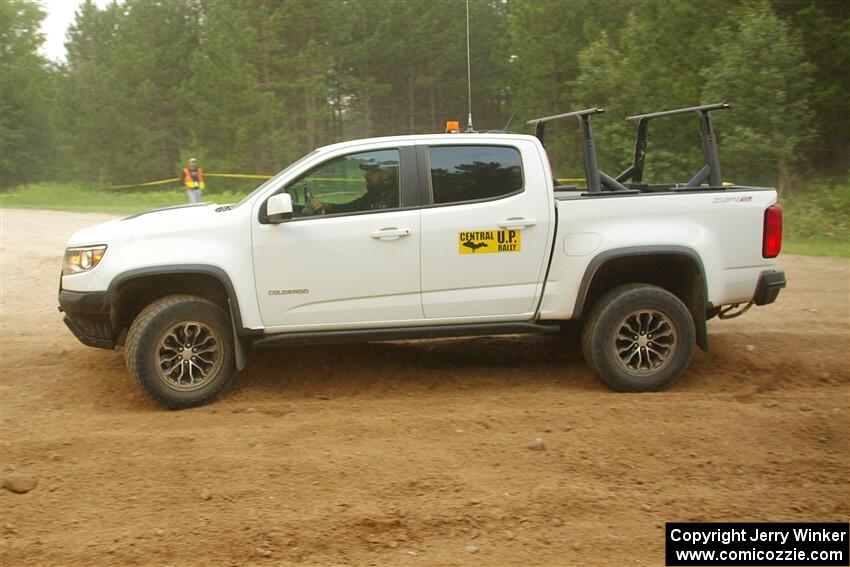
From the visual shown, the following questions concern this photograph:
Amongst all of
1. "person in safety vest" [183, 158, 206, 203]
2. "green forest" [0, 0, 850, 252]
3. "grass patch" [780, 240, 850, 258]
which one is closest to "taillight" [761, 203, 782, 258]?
"grass patch" [780, 240, 850, 258]

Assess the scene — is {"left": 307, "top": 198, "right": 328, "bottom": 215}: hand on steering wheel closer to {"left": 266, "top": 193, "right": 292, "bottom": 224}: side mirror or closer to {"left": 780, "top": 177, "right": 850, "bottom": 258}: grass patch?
{"left": 266, "top": 193, "right": 292, "bottom": 224}: side mirror

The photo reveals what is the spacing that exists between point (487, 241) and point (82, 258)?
9.72 feet

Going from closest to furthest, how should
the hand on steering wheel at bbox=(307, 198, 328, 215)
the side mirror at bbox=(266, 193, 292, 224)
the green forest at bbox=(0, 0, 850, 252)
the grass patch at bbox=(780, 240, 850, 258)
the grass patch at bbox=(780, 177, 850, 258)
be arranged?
the side mirror at bbox=(266, 193, 292, 224)
the hand on steering wheel at bbox=(307, 198, 328, 215)
the grass patch at bbox=(780, 240, 850, 258)
the grass patch at bbox=(780, 177, 850, 258)
the green forest at bbox=(0, 0, 850, 252)

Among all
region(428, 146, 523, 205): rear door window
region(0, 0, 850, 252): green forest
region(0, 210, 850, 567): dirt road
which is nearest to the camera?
region(0, 210, 850, 567): dirt road

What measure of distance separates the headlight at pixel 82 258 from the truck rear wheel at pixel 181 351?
504mm

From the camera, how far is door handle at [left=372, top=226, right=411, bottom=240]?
6.11m

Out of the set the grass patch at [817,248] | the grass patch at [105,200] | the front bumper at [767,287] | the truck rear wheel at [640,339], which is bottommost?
the grass patch at [817,248]

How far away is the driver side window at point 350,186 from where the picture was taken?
620 centimetres

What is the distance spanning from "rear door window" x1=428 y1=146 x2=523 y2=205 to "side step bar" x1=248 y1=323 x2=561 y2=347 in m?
0.95

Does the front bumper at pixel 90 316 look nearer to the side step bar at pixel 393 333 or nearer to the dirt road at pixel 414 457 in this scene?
the dirt road at pixel 414 457

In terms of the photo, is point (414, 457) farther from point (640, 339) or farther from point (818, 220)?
point (818, 220)

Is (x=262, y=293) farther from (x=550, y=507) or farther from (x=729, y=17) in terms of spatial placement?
(x=729, y=17)

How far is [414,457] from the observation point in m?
5.02

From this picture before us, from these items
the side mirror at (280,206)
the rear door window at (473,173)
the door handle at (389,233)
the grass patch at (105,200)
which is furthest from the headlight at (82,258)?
the grass patch at (105,200)
